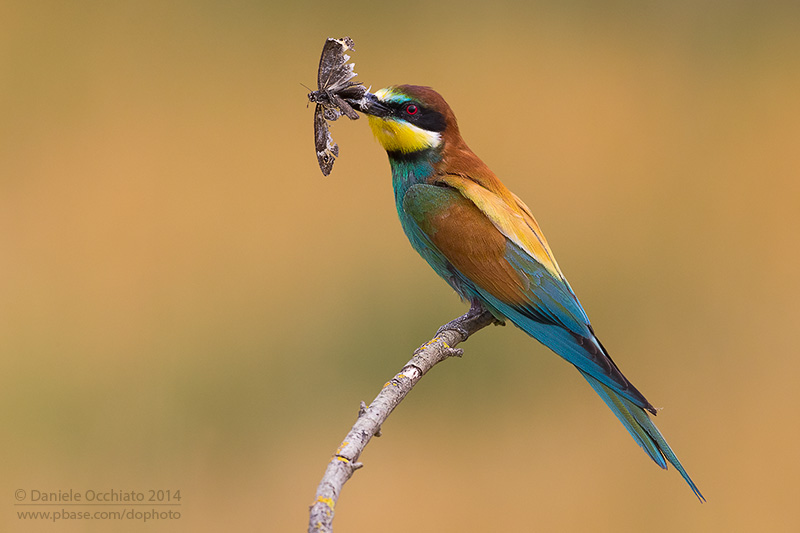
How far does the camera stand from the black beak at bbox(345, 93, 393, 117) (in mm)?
1556

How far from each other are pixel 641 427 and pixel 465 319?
1.30 ft

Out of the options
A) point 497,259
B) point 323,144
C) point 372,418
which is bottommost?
point 372,418

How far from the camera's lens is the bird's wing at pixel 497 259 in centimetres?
152

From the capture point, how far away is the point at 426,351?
4.39 feet

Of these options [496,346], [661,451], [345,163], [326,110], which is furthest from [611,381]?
[345,163]

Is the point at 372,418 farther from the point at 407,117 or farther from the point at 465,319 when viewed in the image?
the point at 407,117

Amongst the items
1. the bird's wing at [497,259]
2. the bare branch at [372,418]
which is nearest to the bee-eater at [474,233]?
the bird's wing at [497,259]

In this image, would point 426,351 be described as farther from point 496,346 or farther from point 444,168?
point 496,346

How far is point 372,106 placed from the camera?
1.57 metres

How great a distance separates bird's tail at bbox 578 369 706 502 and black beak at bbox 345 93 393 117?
2.14 ft

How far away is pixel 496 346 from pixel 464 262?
2.87 ft

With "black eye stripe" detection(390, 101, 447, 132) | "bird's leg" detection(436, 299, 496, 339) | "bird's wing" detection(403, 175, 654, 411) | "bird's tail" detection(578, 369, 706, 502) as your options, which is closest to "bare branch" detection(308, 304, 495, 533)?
"bird's leg" detection(436, 299, 496, 339)

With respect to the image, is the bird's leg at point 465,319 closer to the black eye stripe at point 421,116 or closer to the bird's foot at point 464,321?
the bird's foot at point 464,321

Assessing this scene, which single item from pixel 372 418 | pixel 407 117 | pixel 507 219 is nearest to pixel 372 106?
pixel 407 117
